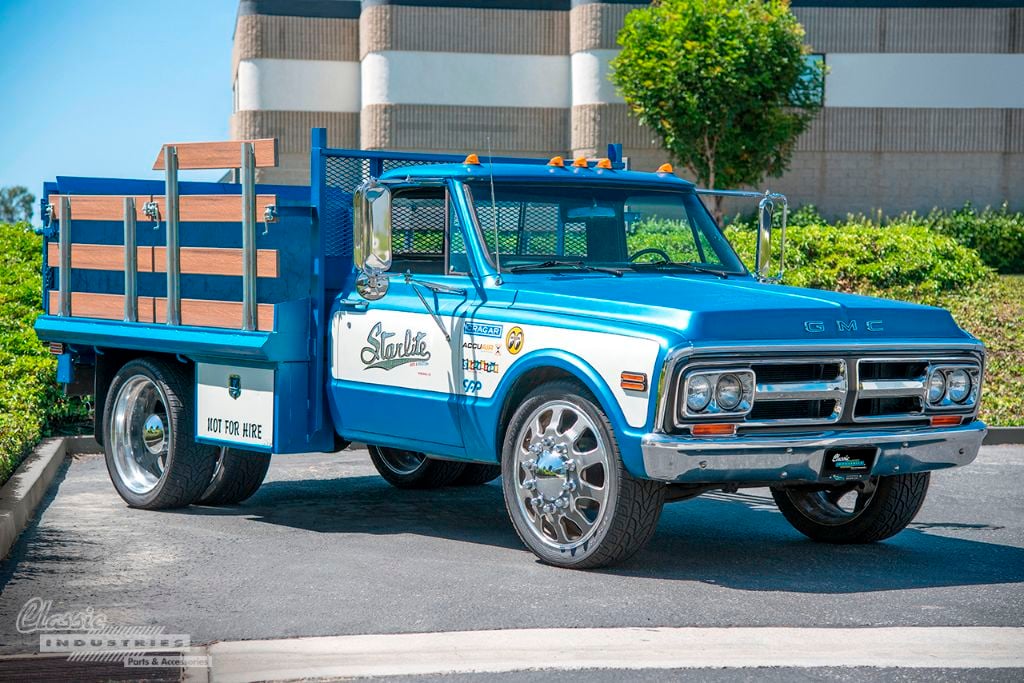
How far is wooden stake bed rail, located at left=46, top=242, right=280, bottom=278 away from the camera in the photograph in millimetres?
9633

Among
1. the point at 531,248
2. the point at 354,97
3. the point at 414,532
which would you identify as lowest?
the point at 414,532

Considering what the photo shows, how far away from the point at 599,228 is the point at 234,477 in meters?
3.01

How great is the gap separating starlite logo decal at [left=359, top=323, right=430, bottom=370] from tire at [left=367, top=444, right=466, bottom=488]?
2.23 m

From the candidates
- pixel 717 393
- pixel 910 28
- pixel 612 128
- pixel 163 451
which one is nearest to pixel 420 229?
pixel 717 393

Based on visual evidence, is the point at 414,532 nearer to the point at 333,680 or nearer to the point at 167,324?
the point at 167,324

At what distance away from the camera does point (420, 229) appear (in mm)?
9195

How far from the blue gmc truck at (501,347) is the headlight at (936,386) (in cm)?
1

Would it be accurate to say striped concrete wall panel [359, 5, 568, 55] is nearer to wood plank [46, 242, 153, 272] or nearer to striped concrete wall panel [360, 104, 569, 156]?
striped concrete wall panel [360, 104, 569, 156]

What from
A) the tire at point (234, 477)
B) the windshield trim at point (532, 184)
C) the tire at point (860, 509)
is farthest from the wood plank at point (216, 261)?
the tire at point (860, 509)

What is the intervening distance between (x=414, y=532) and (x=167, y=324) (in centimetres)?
220

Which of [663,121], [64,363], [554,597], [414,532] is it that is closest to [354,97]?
[663,121]

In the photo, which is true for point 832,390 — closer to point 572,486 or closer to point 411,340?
point 572,486

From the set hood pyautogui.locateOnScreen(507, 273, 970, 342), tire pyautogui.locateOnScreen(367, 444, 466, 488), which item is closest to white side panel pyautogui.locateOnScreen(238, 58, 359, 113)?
tire pyautogui.locateOnScreen(367, 444, 466, 488)

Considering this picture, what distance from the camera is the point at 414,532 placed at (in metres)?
9.50
